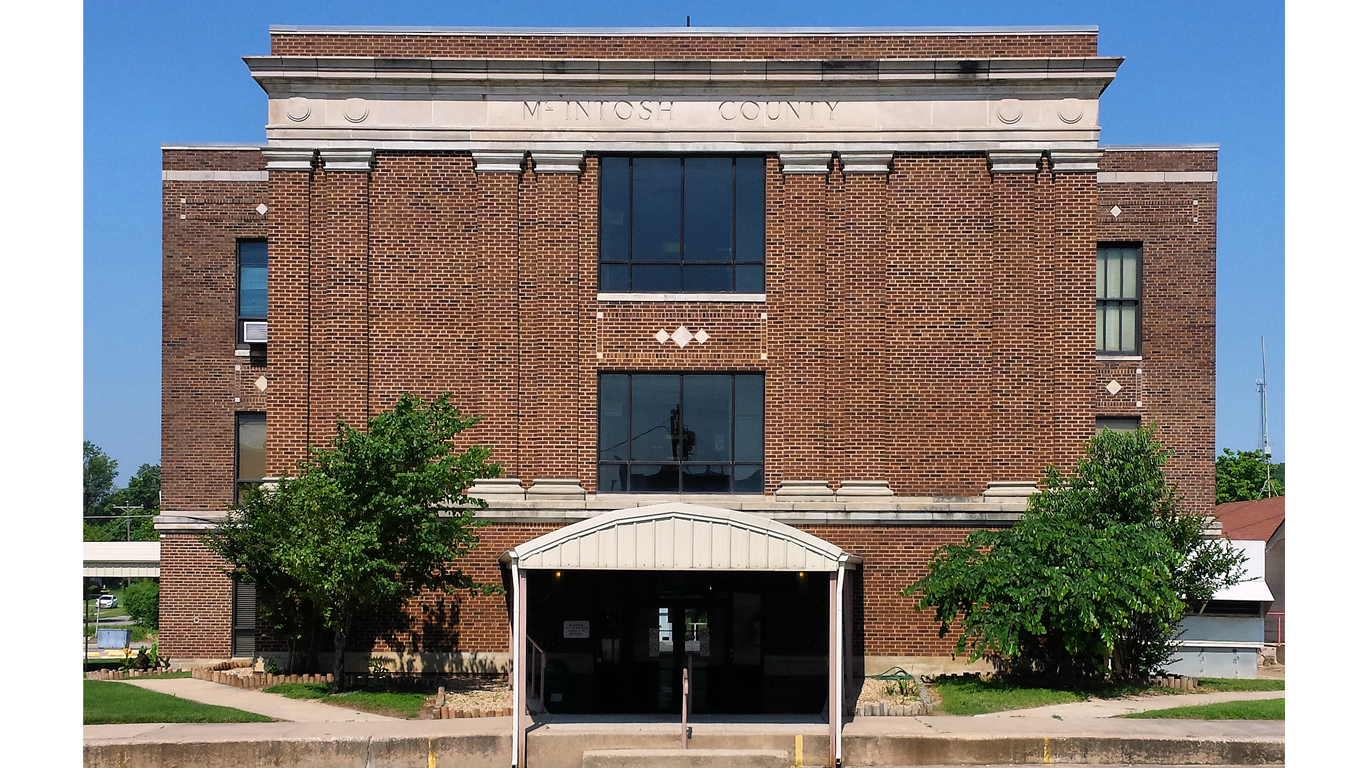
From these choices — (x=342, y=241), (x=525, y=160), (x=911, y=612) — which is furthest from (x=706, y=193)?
(x=911, y=612)

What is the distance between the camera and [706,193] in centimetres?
2339

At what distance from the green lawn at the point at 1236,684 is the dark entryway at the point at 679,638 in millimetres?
7046

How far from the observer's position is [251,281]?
2980 centimetres

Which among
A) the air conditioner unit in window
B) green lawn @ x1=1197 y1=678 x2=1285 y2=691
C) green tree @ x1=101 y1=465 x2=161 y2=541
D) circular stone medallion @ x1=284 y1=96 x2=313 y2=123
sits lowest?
green tree @ x1=101 y1=465 x2=161 y2=541

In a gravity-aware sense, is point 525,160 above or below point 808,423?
above

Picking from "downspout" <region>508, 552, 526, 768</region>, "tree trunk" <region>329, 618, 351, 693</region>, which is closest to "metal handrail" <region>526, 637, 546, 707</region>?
"downspout" <region>508, 552, 526, 768</region>

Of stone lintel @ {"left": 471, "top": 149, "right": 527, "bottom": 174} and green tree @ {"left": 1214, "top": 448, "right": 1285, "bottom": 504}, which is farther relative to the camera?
green tree @ {"left": 1214, "top": 448, "right": 1285, "bottom": 504}

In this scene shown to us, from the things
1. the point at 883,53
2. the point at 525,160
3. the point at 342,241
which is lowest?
the point at 342,241

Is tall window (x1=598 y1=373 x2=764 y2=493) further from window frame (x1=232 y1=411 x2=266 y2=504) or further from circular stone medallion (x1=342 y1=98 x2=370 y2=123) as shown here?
window frame (x1=232 y1=411 x2=266 y2=504)

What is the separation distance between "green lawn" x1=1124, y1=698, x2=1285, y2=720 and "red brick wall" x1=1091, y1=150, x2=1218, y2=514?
33.6 ft

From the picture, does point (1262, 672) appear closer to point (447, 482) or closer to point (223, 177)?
point (447, 482)

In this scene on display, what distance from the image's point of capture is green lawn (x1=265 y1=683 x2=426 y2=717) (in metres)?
19.4

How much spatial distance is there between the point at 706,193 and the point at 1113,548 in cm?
971

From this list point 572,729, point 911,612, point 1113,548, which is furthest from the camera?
point 911,612
